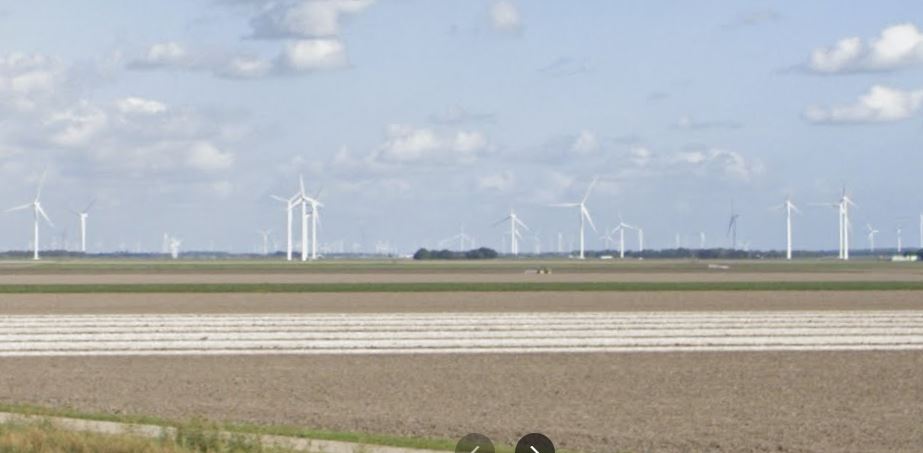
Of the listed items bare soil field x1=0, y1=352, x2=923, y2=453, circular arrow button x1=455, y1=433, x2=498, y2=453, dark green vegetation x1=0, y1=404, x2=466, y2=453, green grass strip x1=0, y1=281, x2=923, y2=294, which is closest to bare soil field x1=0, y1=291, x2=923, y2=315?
green grass strip x1=0, y1=281, x2=923, y2=294

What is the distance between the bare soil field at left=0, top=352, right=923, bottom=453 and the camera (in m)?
20.8

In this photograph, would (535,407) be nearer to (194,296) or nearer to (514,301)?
(514,301)

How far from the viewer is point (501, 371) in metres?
29.6

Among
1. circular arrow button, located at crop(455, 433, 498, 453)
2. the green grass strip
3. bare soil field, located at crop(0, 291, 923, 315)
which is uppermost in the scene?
the green grass strip

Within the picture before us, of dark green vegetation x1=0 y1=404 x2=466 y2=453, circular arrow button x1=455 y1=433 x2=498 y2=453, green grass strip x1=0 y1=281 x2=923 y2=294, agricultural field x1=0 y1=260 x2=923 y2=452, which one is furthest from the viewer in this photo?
green grass strip x1=0 y1=281 x2=923 y2=294

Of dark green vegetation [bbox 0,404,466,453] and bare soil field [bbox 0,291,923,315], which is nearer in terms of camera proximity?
dark green vegetation [bbox 0,404,466,453]

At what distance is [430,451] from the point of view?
18.4 meters

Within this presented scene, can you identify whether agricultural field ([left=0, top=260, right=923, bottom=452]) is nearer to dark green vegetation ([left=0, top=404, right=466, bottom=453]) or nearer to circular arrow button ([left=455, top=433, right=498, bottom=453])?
dark green vegetation ([left=0, top=404, right=466, bottom=453])

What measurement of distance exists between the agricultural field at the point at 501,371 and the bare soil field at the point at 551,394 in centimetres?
6

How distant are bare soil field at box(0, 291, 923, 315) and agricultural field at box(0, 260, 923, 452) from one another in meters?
0.56

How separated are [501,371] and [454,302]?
30.0 m

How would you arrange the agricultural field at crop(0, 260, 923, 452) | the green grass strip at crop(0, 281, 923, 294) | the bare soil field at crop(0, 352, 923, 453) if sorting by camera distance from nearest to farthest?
the bare soil field at crop(0, 352, 923, 453) < the agricultural field at crop(0, 260, 923, 452) < the green grass strip at crop(0, 281, 923, 294)

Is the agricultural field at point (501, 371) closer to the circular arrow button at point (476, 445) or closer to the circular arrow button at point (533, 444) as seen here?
the circular arrow button at point (476, 445)

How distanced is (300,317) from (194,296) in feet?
65.0
